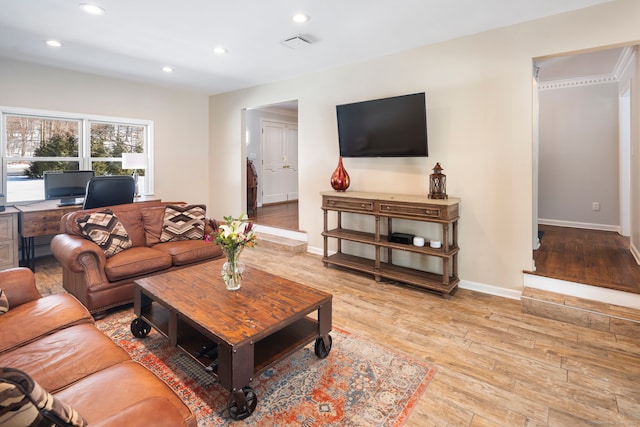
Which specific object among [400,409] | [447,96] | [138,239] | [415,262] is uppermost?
[447,96]

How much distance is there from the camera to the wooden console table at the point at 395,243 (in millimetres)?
3271

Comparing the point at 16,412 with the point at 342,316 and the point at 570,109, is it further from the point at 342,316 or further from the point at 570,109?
the point at 570,109

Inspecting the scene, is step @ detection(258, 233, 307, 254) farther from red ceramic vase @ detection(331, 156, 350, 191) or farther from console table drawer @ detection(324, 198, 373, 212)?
red ceramic vase @ detection(331, 156, 350, 191)

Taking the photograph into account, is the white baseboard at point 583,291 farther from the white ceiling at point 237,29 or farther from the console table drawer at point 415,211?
the white ceiling at point 237,29

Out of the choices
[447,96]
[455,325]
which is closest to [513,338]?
[455,325]

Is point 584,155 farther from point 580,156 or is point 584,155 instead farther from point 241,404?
point 241,404

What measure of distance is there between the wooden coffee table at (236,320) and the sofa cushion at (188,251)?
73cm

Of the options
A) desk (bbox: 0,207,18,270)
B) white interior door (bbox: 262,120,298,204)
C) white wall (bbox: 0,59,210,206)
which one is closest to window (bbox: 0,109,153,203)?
white wall (bbox: 0,59,210,206)

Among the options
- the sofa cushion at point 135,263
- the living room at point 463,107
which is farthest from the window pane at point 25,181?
the sofa cushion at point 135,263

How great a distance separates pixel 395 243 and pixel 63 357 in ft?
9.68

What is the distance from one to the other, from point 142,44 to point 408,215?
3.46 meters

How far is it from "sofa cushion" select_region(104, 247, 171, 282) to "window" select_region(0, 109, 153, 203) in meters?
2.63

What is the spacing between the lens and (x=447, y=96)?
3523 mm

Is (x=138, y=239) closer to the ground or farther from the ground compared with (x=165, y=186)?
closer to the ground
